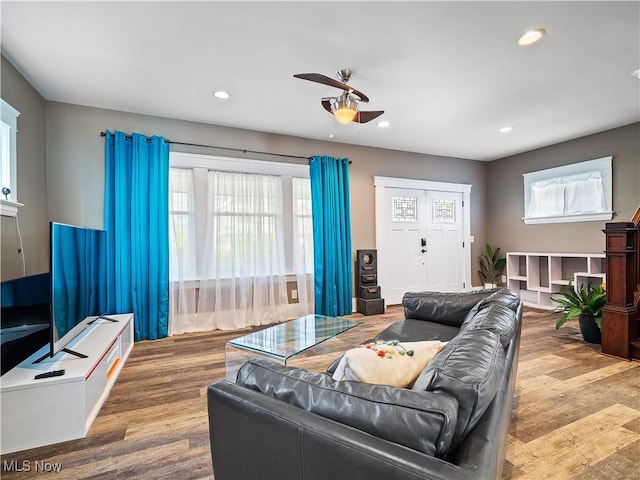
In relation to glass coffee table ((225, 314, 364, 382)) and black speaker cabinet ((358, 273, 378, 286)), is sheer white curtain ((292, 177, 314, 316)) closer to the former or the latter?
black speaker cabinet ((358, 273, 378, 286))

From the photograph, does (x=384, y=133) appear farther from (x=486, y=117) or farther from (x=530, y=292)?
(x=530, y=292)

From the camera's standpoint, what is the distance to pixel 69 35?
2.33 meters

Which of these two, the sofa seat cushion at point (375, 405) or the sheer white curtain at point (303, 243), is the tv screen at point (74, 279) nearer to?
the sofa seat cushion at point (375, 405)

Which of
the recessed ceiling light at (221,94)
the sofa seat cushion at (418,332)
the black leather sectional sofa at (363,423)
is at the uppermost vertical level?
the recessed ceiling light at (221,94)

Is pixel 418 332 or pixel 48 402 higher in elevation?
pixel 418 332

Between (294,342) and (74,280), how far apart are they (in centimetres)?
169

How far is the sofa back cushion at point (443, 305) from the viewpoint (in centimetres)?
251

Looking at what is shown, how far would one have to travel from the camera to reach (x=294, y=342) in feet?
8.06

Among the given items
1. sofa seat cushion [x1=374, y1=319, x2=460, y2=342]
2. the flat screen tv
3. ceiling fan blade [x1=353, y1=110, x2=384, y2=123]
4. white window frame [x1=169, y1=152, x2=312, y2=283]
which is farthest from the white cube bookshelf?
the flat screen tv

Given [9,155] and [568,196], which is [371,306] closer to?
[568,196]

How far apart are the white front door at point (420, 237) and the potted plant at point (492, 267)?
38cm

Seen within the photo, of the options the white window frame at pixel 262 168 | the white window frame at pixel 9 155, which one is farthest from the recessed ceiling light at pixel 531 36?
the white window frame at pixel 9 155

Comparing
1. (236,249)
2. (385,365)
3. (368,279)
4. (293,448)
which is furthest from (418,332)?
(236,249)

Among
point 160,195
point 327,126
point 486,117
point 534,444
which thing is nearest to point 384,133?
point 327,126
